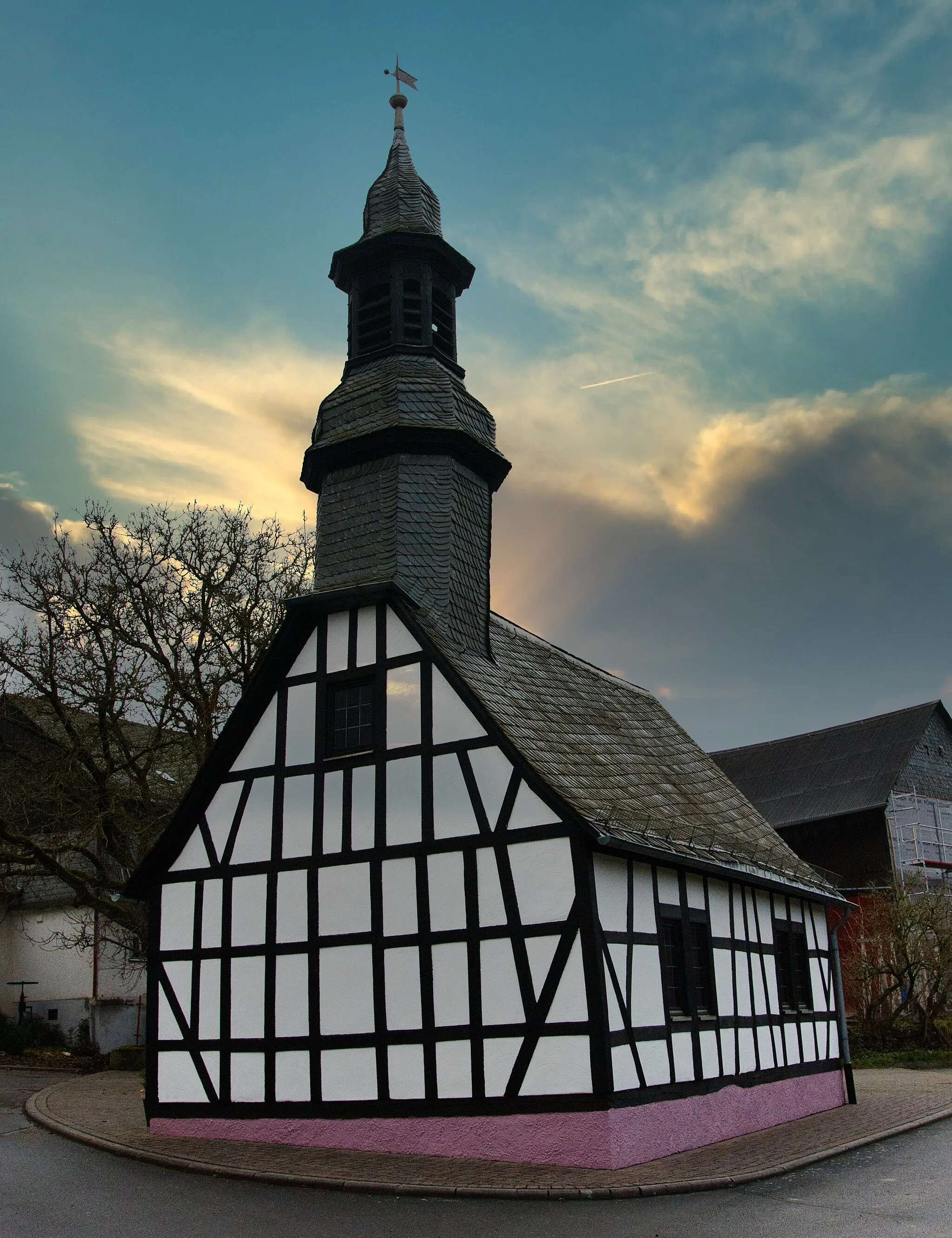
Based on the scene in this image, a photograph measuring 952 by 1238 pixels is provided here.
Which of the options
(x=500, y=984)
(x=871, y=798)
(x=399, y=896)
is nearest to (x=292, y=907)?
(x=399, y=896)

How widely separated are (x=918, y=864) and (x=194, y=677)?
20980 millimetres

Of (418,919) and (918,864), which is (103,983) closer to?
(418,919)

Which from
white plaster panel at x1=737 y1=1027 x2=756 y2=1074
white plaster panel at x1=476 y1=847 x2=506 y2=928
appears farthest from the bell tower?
white plaster panel at x1=737 y1=1027 x2=756 y2=1074

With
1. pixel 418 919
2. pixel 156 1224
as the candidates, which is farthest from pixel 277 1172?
pixel 418 919

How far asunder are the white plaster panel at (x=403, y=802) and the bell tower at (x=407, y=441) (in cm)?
199

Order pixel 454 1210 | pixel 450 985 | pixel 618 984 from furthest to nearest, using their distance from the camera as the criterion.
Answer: pixel 450 985
pixel 618 984
pixel 454 1210

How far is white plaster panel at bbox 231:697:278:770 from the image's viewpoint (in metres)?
14.4

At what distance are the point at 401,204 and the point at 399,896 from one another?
37.5ft

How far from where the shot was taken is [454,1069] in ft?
38.2

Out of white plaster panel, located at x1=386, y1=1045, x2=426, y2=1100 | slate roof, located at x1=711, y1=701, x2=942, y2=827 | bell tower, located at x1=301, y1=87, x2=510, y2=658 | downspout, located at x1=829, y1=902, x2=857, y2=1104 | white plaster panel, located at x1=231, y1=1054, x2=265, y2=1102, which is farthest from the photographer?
slate roof, located at x1=711, y1=701, x2=942, y2=827

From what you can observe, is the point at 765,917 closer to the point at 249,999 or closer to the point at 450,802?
the point at 450,802

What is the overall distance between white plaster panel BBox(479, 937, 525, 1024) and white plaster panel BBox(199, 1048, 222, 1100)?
394 centimetres

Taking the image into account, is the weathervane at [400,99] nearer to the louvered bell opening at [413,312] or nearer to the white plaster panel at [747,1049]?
the louvered bell opening at [413,312]

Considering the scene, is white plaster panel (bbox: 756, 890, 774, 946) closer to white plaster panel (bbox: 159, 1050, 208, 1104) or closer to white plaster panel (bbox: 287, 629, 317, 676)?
white plaster panel (bbox: 287, 629, 317, 676)
